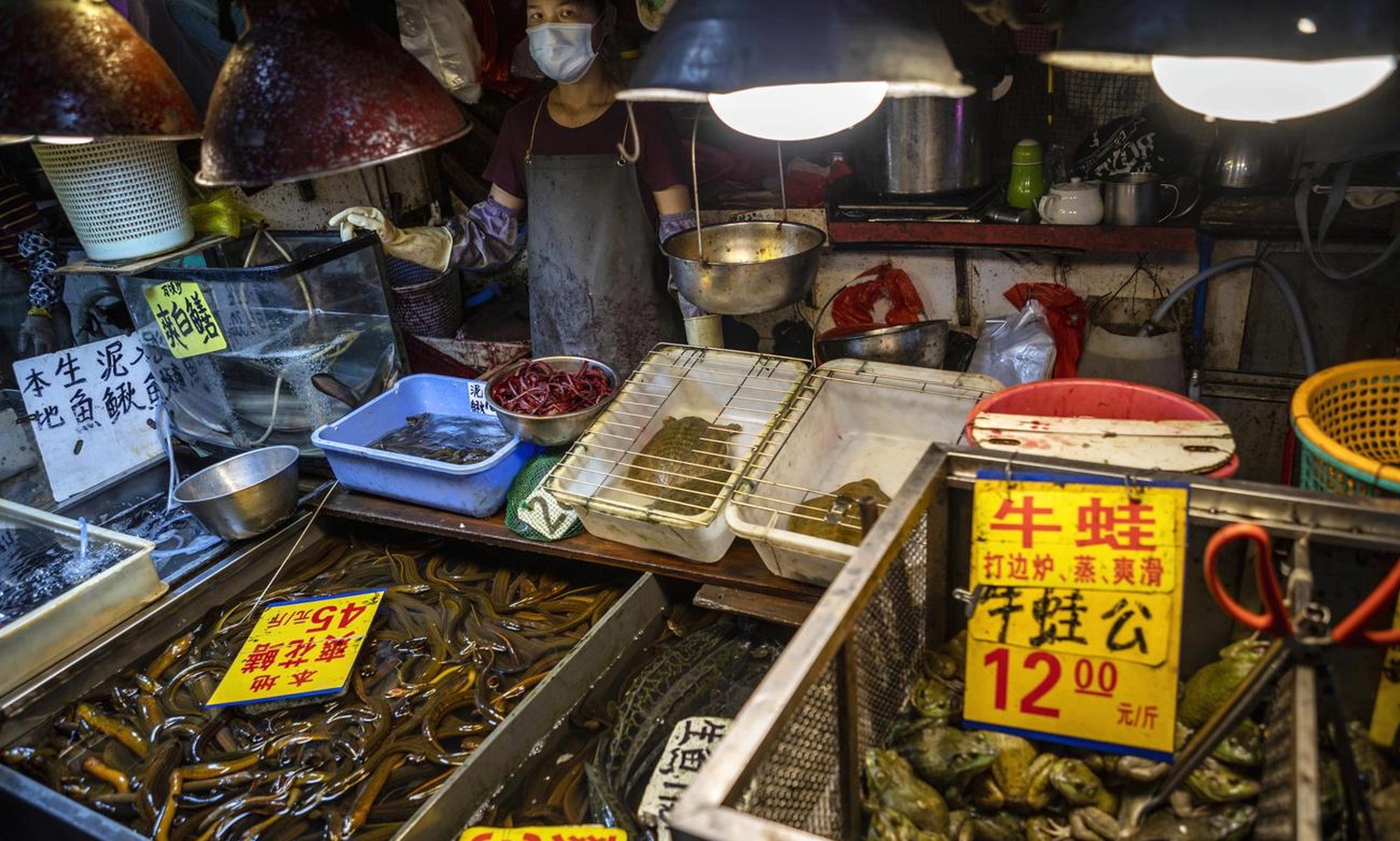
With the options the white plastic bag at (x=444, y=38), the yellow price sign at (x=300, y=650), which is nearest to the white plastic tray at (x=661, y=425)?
the yellow price sign at (x=300, y=650)

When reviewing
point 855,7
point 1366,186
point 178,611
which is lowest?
point 178,611

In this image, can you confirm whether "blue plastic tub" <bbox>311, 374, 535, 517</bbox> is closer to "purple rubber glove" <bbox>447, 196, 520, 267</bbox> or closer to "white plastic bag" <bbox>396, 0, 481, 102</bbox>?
"purple rubber glove" <bbox>447, 196, 520, 267</bbox>

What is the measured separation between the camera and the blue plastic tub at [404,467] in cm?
336

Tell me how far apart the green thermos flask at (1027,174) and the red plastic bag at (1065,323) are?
49 centimetres

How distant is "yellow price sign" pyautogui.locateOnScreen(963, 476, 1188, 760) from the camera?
5.63 ft

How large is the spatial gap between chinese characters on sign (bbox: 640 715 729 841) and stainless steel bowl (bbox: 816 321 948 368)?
186 centimetres

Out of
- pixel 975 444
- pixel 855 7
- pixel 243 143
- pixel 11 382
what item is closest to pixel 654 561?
pixel 975 444

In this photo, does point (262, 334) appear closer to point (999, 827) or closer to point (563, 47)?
point (563, 47)

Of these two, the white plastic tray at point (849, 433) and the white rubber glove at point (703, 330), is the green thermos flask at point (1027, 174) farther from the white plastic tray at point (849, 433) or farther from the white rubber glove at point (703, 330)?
the white rubber glove at point (703, 330)

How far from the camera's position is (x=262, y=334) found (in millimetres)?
4059

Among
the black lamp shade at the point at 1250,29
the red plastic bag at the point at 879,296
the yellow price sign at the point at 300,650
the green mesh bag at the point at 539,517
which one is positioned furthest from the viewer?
the red plastic bag at the point at 879,296

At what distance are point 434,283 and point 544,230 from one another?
64.6 inches

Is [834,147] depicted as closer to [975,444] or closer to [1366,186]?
[1366,186]

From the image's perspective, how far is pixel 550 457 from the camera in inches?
137
